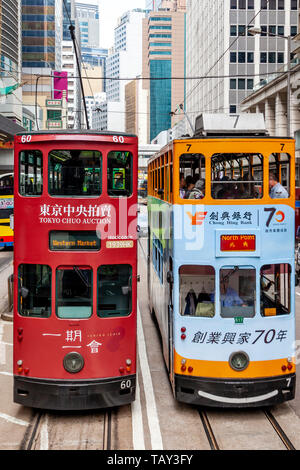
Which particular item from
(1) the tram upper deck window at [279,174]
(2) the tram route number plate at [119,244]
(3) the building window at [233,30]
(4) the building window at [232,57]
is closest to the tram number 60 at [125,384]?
(2) the tram route number plate at [119,244]

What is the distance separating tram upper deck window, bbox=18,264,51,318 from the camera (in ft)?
27.6

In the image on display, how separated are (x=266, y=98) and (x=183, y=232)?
38.0 metres

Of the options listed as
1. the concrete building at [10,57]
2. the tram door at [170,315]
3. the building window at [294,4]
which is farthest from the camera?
the concrete building at [10,57]

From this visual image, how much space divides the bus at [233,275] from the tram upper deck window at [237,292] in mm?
15

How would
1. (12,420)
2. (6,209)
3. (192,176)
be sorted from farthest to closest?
(6,209) < (192,176) < (12,420)

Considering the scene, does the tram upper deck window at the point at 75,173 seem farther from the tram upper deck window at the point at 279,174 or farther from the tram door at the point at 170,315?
the tram upper deck window at the point at 279,174

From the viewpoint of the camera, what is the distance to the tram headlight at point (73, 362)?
27.8ft

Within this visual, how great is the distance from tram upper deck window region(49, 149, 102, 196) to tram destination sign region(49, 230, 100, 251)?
555 millimetres

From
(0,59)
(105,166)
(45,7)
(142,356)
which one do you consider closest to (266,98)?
(142,356)

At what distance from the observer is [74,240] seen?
8367 millimetres

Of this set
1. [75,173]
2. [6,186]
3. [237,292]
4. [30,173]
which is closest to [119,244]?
[75,173]

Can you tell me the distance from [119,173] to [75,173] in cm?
63

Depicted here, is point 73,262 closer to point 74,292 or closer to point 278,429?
point 74,292

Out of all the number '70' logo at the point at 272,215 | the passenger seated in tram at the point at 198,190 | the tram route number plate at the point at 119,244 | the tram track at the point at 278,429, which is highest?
the passenger seated in tram at the point at 198,190
